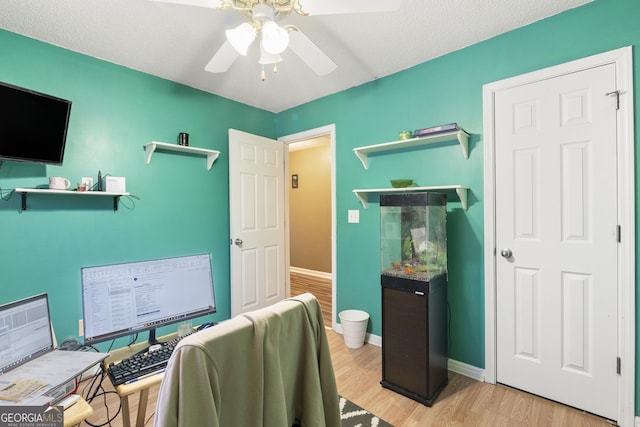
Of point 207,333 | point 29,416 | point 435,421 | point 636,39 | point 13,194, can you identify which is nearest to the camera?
point 207,333

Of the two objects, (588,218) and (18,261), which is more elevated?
(588,218)

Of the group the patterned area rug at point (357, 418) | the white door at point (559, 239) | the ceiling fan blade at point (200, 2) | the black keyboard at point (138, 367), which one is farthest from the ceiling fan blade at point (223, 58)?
the patterned area rug at point (357, 418)

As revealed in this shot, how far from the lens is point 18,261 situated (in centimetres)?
205

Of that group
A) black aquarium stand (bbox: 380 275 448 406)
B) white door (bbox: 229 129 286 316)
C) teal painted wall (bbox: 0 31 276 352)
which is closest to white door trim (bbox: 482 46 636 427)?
black aquarium stand (bbox: 380 275 448 406)

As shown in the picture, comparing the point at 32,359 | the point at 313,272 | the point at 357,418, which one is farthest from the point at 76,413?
the point at 313,272

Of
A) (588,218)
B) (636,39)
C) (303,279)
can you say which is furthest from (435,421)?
(303,279)

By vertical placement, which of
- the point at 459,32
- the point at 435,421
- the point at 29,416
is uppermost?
the point at 459,32

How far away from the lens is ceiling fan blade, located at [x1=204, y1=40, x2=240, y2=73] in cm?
171

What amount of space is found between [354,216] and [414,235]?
3.03 feet

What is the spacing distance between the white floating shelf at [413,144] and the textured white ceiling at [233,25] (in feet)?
2.23

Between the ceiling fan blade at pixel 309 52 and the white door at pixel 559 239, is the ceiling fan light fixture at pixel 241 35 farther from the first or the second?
the white door at pixel 559 239

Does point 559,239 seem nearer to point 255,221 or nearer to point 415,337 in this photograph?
point 415,337

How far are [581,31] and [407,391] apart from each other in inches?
101

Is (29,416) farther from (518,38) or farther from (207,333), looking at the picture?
(518,38)
